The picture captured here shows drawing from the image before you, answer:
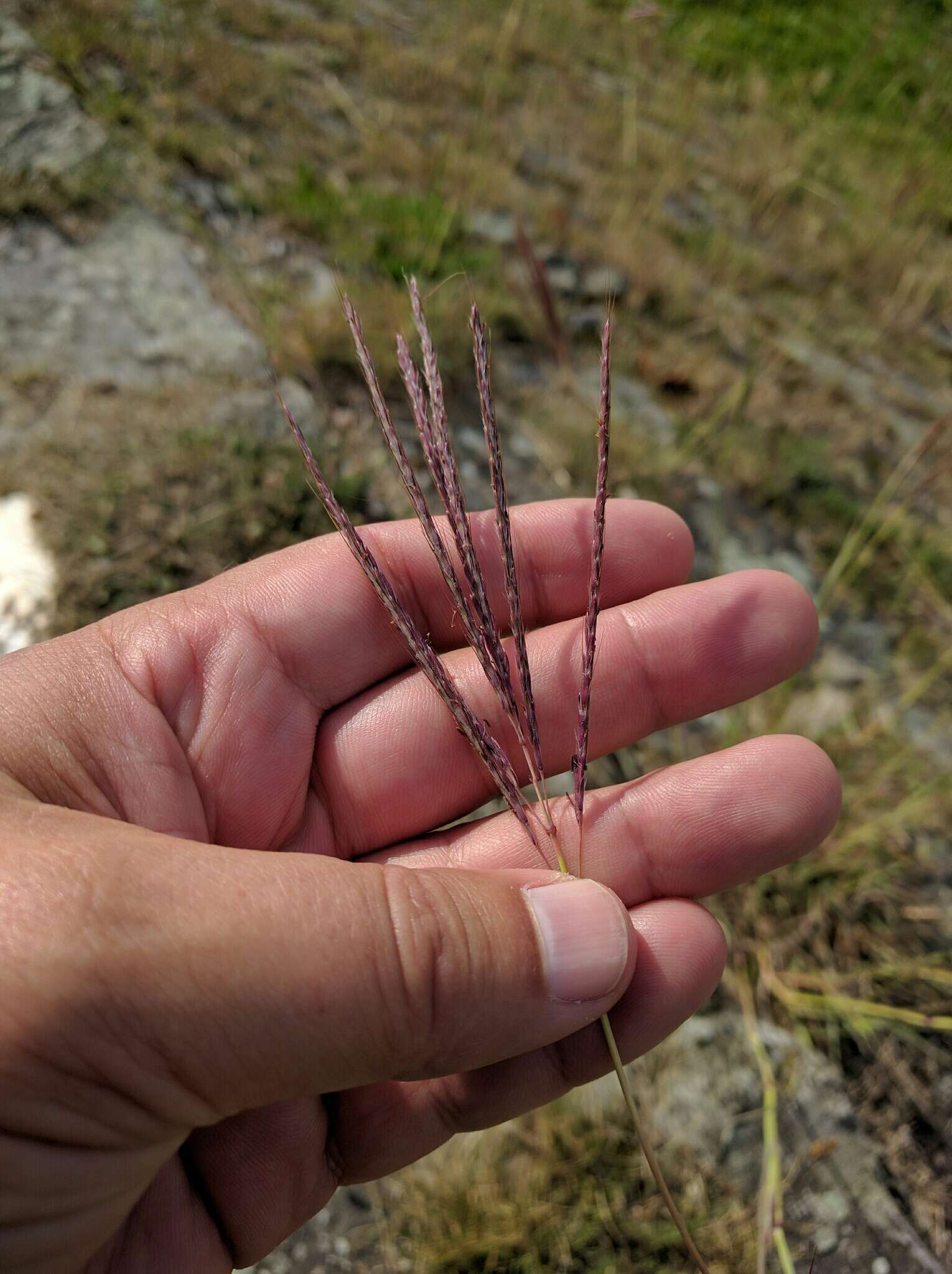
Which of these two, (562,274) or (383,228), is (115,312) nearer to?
(383,228)

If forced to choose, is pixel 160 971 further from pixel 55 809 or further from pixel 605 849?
pixel 605 849

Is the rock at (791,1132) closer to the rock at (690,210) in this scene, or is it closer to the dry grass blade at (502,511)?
the dry grass blade at (502,511)

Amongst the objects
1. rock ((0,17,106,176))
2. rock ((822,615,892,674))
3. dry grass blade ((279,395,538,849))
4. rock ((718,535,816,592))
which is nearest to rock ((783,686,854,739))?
rock ((822,615,892,674))

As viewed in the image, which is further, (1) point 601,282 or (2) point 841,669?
(1) point 601,282

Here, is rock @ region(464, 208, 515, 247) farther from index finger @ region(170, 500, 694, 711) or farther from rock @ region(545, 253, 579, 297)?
index finger @ region(170, 500, 694, 711)

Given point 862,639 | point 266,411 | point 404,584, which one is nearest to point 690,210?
point 862,639
